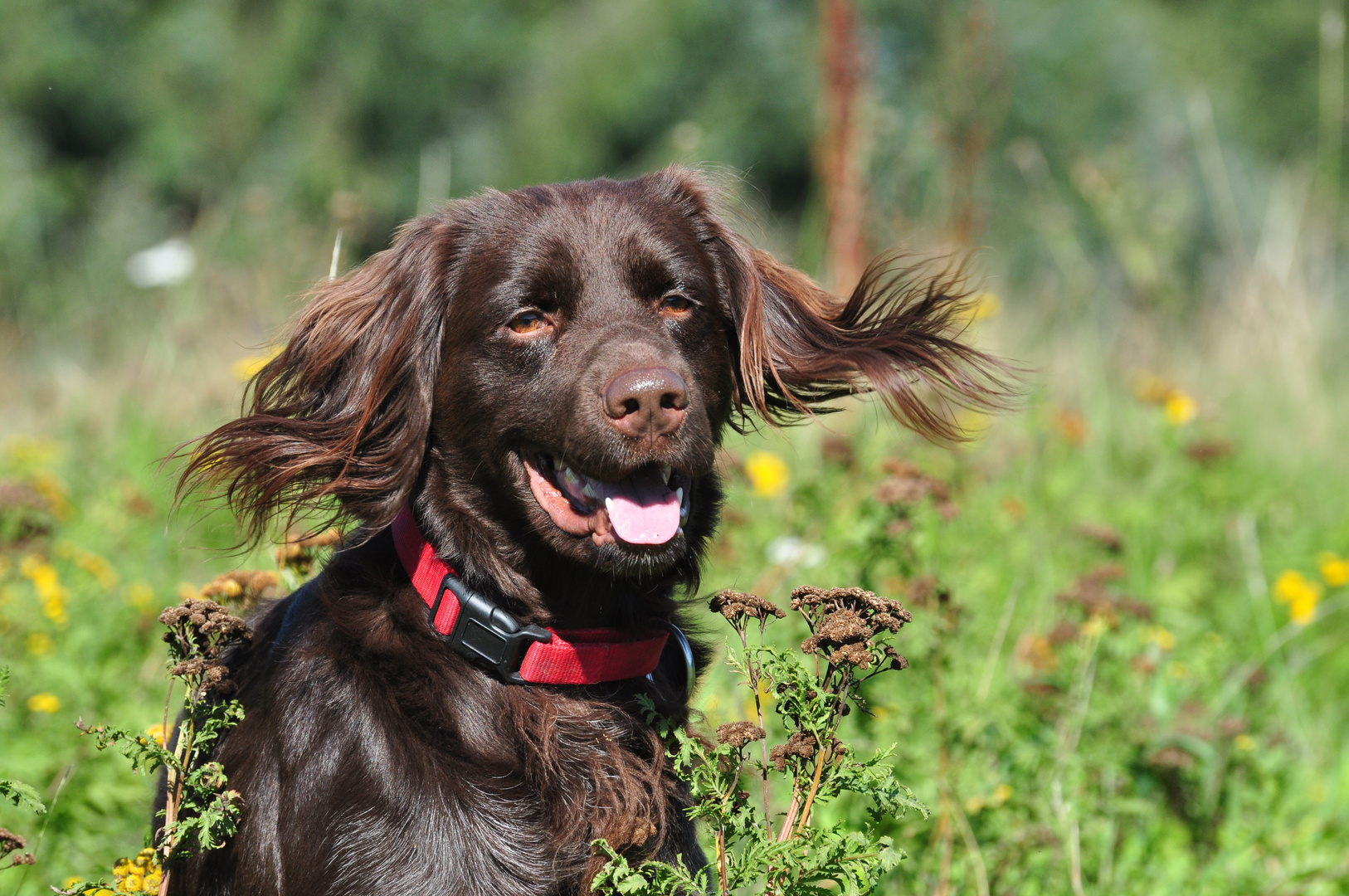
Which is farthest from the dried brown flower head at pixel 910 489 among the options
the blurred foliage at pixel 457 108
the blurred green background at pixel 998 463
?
the blurred foliage at pixel 457 108

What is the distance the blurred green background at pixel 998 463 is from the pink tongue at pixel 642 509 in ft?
2.42

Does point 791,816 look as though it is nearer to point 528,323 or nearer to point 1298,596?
point 528,323

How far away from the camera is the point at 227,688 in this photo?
214 cm

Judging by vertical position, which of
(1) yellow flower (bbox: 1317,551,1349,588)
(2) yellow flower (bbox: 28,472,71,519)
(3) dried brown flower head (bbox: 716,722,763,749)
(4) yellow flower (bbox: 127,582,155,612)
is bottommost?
(4) yellow flower (bbox: 127,582,155,612)

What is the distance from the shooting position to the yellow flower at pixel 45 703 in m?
3.20

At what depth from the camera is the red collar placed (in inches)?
92.7

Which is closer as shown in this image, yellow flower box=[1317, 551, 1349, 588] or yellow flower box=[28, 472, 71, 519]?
yellow flower box=[28, 472, 71, 519]

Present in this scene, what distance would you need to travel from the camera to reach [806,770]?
197cm

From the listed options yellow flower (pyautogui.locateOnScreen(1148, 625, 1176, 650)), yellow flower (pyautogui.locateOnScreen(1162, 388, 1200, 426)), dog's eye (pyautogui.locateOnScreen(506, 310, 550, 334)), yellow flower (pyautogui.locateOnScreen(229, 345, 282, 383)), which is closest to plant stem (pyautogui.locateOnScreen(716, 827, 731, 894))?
dog's eye (pyautogui.locateOnScreen(506, 310, 550, 334))

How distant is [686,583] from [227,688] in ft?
3.16

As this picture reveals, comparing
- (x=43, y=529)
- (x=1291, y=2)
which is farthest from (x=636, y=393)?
(x=1291, y=2)

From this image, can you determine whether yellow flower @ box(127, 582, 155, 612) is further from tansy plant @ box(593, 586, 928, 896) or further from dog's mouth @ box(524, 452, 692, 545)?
tansy plant @ box(593, 586, 928, 896)

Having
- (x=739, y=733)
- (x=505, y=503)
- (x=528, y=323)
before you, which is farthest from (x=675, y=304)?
(x=739, y=733)

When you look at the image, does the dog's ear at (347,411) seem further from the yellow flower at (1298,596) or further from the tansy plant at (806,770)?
the yellow flower at (1298,596)
